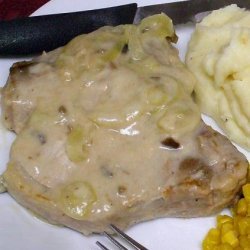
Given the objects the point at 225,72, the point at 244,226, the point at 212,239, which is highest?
the point at 225,72

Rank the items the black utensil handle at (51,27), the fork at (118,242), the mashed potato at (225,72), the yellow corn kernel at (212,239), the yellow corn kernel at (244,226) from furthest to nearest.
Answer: the black utensil handle at (51,27) → the mashed potato at (225,72) → the yellow corn kernel at (212,239) → the yellow corn kernel at (244,226) → the fork at (118,242)

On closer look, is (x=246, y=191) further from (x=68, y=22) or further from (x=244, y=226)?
(x=68, y=22)

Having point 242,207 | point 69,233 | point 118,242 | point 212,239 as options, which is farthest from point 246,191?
point 69,233

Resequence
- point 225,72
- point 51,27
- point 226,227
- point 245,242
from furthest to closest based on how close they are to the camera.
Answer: point 51,27
point 225,72
point 226,227
point 245,242

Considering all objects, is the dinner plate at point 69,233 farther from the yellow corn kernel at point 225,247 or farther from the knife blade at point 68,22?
the knife blade at point 68,22

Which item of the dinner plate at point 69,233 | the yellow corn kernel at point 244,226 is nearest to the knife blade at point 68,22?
the dinner plate at point 69,233

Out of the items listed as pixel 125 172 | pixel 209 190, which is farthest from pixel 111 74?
pixel 209 190
